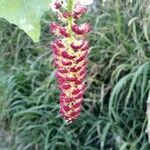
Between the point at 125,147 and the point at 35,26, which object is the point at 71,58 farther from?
the point at 125,147

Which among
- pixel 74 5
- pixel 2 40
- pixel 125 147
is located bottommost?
pixel 125 147

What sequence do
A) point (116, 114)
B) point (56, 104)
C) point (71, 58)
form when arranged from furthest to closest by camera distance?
point (56, 104)
point (116, 114)
point (71, 58)

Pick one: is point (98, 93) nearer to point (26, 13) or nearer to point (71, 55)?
point (71, 55)

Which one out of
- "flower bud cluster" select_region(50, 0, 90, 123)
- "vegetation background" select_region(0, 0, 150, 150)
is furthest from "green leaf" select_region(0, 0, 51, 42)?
"vegetation background" select_region(0, 0, 150, 150)

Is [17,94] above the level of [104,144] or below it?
above

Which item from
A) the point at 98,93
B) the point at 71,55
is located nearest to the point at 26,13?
the point at 71,55

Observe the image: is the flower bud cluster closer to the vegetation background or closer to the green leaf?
the green leaf

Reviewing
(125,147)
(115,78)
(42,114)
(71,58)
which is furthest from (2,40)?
(71,58)
